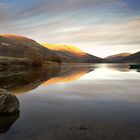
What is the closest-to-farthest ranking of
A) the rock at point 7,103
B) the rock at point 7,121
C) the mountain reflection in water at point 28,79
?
1. the rock at point 7,121
2. the rock at point 7,103
3. the mountain reflection in water at point 28,79

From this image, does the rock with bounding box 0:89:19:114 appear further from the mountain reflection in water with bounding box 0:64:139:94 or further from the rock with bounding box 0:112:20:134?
the mountain reflection in water with bounding box 0:64:139:94

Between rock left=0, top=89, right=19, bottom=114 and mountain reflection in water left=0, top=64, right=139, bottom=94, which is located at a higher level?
rock left=0, top=89, right=19, bottom=114

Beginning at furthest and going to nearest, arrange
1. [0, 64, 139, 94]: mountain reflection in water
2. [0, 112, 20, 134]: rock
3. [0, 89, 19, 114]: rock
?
[0, 64, 139, 94]: mountain reflection in water
[0, 89, 19, 114]: rock
[0, 112, 20, 134]: rock

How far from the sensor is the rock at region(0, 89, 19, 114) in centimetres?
1030

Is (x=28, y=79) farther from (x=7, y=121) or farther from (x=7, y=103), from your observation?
(x=7, y=121)

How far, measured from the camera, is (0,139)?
7191 millimetres

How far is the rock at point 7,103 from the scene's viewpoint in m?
10.3

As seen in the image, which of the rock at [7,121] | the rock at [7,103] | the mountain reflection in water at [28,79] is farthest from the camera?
the mountain reflection in water at [28,79]

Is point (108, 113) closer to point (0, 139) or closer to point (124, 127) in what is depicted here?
point (124, 127)

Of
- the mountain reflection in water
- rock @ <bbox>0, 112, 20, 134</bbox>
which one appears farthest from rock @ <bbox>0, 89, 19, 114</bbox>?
the mountain reflection in water

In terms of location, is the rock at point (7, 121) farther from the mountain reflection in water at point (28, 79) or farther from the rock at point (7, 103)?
the mountain reflection in water at point (28, 79)

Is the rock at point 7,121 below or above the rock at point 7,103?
below

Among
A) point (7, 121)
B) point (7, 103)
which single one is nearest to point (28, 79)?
point (7, 103)

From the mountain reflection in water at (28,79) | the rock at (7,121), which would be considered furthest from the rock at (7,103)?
the mountain reflection in water at (28,79)
